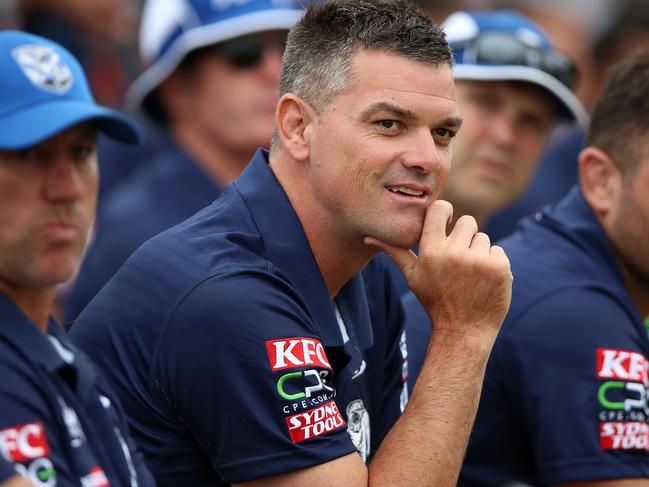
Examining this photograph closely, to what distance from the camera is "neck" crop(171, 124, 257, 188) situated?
6.07m

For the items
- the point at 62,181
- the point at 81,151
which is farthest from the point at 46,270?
the point at 81,151

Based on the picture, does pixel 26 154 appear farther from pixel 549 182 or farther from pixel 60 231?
pixel 549 182

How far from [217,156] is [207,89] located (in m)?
0.30

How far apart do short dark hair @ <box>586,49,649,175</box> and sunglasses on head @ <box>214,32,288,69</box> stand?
1892mm

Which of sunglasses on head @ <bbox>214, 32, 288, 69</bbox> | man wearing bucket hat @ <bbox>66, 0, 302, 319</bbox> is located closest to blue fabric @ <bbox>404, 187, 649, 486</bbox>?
man wearing bucket hat @ <bbox>66, 0, 302, 319</bbox>

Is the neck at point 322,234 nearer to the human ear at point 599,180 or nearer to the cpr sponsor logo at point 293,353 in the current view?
the cpr sponsor logo at point 293,353

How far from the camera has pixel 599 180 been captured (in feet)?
14.4

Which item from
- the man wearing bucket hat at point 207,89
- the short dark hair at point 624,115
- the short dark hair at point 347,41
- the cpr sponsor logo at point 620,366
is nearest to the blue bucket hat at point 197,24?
the man wearing bucket hat at point 207,89

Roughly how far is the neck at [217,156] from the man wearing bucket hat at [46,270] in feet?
9.94

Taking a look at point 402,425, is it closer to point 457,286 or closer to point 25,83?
point 457,286

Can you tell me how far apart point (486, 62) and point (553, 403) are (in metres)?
2.44

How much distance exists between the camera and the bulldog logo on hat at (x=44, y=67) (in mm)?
2938

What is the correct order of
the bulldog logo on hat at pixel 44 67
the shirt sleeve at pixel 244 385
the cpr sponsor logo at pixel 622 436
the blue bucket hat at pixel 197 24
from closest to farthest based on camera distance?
the bulldog logo on hat at pixel 44 67 < the shirt sleeve at pixel 244 385 < the cpr sponsor logo at pixel 622 436 < the blue bucket hat at pixel 197 24

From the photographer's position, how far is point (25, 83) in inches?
114
